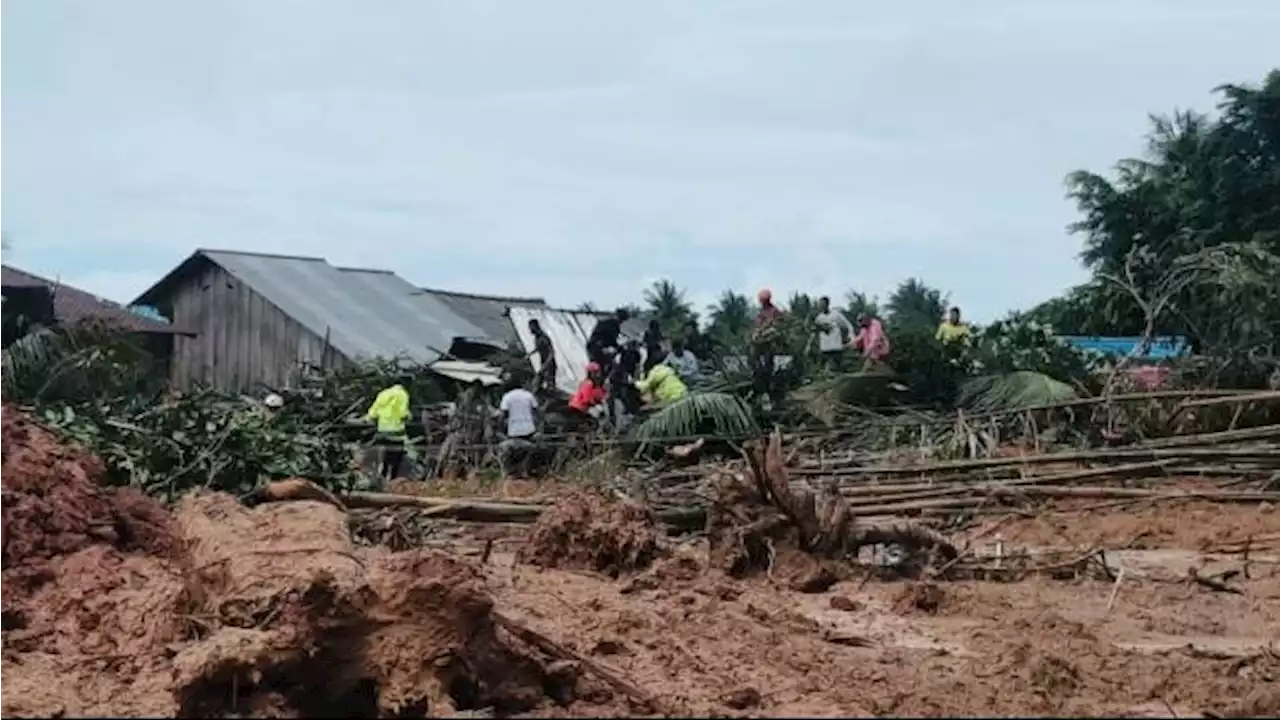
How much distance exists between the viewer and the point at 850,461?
14.2 metres

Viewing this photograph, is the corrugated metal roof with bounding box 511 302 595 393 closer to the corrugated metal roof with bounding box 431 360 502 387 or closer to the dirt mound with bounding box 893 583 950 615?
the corrugated metal roof with bounding box 431 360 502 387

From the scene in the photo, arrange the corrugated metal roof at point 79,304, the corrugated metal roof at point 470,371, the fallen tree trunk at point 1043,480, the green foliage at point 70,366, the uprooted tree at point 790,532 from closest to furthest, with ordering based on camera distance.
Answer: the uprooted tree at point 790,532 → the fallen tree trunk at point 1043,480 → the green foliage at point 70,366 → the corrugated metal roof at point 470,371 → the corrugated metal roof at point 79,304

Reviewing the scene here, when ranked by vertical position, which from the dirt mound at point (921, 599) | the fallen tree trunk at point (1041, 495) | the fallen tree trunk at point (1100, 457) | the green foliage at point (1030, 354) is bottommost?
the dirt mound at point (921, 599)

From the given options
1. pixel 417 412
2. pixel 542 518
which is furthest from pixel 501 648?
pixel 417 412

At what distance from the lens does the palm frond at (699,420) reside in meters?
16.5

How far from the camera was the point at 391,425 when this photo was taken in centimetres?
1845

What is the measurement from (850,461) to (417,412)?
25.2 ft

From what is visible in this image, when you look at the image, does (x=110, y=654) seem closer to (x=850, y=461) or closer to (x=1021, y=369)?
(x=850, y=461)

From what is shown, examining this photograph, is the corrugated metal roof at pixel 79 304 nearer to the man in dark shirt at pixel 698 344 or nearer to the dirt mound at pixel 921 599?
the man in dark shirt at pixel 698 344

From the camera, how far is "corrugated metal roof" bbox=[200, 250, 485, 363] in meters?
27.3

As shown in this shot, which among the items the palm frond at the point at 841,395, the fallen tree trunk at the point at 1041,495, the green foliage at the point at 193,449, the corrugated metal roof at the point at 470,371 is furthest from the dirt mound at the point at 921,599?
the corrugated metal roof at the point at 470,371

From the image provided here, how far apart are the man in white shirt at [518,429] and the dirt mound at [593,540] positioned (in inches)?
306

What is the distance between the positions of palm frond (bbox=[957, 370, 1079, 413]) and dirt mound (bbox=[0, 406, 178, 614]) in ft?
28.2

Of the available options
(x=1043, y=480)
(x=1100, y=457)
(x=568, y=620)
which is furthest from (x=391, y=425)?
(x=568, y=620)
